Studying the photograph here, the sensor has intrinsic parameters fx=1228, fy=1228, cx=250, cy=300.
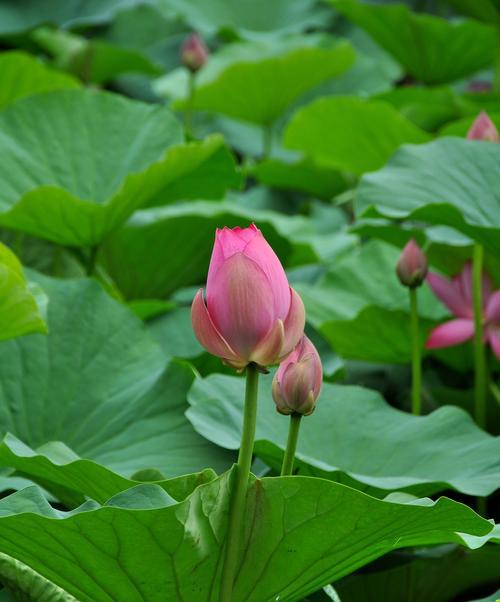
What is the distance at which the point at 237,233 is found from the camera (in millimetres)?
768

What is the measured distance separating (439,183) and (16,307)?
1.67 feet

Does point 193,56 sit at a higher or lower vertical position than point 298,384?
lower

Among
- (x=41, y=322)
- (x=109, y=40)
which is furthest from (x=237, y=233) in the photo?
(x=109, y=40)

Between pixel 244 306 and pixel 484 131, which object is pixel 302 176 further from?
pixel 244 306

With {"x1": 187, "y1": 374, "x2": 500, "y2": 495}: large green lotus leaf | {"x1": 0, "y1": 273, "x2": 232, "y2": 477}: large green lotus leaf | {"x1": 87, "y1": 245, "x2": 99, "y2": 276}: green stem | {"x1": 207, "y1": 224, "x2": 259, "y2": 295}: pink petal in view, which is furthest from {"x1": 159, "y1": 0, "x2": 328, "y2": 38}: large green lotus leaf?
{"x1": 207, "y1": 224, "x2": 259, "y2": 295}: pink petal

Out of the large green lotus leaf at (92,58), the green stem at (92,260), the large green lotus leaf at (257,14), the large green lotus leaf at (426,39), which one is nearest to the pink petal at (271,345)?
the green stem at (92,260)

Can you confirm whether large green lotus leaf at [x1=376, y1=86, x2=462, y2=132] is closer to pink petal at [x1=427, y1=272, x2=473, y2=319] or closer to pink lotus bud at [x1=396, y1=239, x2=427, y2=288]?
pink petal at [x1=427, y1=272, x2=473, y2=319]

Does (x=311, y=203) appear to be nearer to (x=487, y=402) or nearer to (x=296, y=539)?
(x=487, y=402)

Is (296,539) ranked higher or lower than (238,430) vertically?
higher

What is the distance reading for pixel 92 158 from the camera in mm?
1620

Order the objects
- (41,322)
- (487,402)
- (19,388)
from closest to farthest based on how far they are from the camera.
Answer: (41,322), (19,388), (487,402)

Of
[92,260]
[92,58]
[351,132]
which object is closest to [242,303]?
[92,260]

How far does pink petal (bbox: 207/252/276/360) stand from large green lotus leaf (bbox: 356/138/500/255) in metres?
0.52

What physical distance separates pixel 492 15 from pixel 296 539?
162cm
